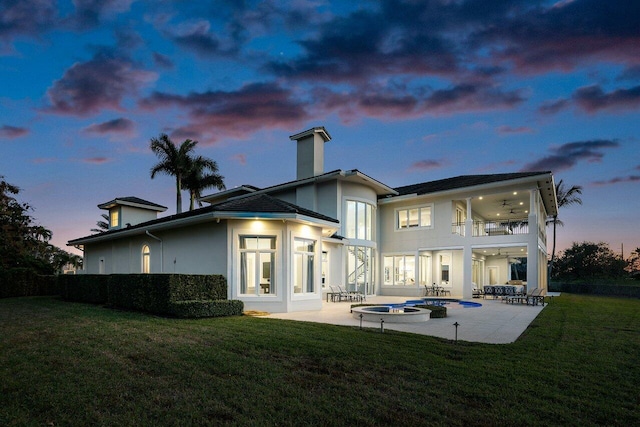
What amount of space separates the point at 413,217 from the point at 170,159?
20.7m

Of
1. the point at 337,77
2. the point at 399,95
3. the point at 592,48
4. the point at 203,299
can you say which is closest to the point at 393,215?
the point at 399,95

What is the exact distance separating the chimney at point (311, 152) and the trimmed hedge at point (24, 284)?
17546 mm

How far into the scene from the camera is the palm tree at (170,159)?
3294 cm

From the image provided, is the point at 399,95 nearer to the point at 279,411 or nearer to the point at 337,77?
the point at 337,77

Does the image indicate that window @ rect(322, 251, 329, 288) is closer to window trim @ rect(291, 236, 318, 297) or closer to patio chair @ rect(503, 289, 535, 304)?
window trim @ rect(291, 236, 318, 297)

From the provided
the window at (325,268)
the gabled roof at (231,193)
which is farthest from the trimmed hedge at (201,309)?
the gabled roof at (231,193)

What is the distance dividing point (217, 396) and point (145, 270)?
52.8 ft

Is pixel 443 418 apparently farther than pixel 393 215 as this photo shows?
No

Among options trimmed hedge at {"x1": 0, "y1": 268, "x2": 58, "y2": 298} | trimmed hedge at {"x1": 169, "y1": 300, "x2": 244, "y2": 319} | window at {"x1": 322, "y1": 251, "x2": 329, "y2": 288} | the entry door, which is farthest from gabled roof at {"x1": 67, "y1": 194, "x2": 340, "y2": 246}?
the entry door

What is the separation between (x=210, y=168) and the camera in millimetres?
35875

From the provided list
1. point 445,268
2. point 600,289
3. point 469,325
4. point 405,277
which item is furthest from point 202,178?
point 600,289

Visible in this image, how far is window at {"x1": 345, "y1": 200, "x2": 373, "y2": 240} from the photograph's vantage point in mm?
23359

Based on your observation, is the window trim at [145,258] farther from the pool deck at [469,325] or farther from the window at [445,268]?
the window at [445,268]

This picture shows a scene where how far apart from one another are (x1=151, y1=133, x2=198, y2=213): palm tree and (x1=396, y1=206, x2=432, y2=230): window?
59.9 feet
